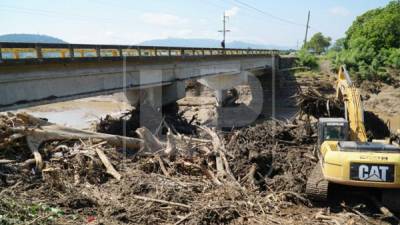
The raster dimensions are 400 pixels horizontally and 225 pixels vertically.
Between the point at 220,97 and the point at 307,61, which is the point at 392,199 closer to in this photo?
the point at 220,97

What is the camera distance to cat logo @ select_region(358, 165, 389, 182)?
9477mm

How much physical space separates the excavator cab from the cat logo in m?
1.90

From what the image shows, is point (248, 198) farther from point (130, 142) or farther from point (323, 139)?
point (130, 142)

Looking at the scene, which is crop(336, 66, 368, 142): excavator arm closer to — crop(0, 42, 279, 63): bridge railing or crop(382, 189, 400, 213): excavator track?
crop(382, 189, 400, 213): excavator track

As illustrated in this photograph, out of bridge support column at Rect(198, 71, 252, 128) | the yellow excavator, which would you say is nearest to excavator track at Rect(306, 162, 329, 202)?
the yellow excavator

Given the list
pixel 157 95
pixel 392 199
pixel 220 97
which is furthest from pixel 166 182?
pixel 220 97

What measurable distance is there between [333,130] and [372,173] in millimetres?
2168

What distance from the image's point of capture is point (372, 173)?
9.53 m

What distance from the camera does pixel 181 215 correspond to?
884cm

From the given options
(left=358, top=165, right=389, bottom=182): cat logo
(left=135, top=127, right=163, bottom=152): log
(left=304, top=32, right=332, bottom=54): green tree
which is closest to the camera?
(left=358, top=165, right=389, bottom=182): cat logo

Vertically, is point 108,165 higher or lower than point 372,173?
lower

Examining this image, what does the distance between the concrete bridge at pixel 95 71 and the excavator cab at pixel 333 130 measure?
393 inches

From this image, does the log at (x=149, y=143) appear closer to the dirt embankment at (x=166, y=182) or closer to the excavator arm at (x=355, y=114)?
the dirt embankment at (x=166, y=182)

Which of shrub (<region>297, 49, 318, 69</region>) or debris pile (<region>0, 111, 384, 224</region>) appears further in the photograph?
shrub (<region>297, 49, 318, 69</region>)
